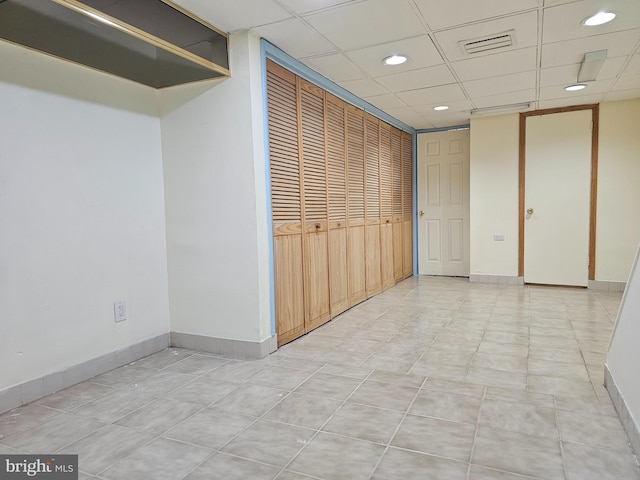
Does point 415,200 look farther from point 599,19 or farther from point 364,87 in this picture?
point 599,19

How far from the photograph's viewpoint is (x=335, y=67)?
346cm

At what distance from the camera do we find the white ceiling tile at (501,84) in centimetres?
386

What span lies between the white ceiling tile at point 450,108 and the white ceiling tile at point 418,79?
2.78ft

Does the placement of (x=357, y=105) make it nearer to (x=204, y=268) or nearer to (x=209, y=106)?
(x=209, y=106)

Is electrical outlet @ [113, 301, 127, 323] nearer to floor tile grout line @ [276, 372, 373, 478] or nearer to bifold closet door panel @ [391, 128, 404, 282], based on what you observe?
floor tile grout line @ [276, 372, 373, 478]

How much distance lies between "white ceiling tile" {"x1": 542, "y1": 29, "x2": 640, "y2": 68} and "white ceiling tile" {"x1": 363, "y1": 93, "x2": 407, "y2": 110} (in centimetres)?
152

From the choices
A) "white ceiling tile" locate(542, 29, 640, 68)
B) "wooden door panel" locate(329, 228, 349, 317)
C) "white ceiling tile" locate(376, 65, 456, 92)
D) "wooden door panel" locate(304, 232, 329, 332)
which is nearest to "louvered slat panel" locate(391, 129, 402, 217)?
"white ceiling tile" locate(376, 65, 456, 92)

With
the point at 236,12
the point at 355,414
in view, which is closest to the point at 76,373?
the point at 355,414

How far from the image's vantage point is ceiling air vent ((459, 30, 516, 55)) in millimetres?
2889

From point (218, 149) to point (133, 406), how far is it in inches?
69.8

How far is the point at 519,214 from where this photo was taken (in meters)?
5.49

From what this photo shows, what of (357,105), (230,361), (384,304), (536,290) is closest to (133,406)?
(230,361)

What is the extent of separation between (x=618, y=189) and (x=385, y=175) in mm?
2864

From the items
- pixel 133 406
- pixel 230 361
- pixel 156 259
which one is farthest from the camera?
pixel 156 259
